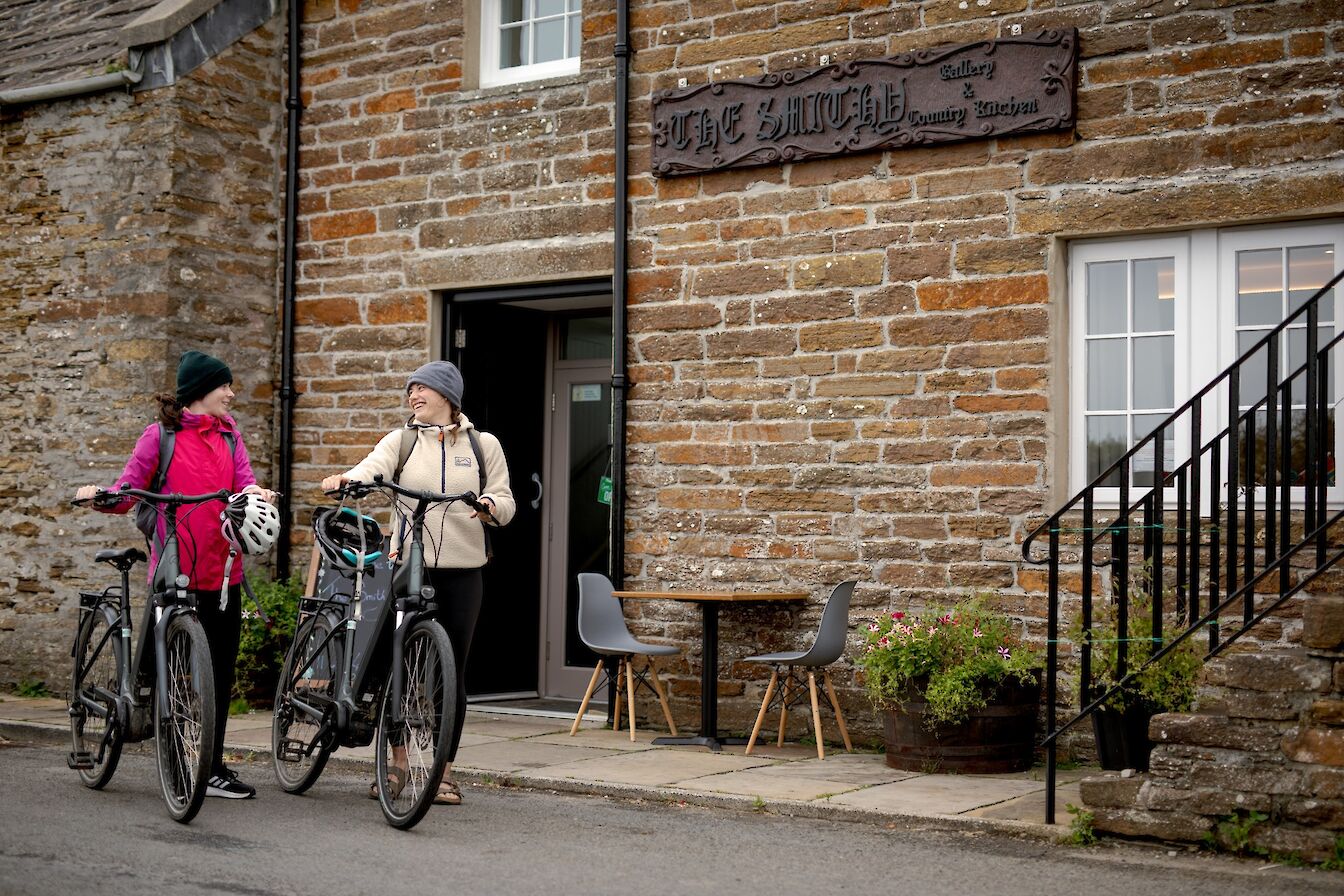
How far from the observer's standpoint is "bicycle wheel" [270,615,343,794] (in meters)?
6.39

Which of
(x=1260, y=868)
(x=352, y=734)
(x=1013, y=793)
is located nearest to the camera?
(x=1260, y=868)

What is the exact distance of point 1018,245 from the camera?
26.3 feet

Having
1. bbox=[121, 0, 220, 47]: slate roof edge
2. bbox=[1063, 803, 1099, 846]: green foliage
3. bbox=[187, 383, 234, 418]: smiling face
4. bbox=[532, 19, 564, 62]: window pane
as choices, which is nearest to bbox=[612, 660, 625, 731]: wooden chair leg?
bbox=[187, 383, 234, 418]: smiling face

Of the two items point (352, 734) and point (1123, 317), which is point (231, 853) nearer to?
point (352, 734)

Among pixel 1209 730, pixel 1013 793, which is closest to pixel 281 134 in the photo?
pixel 1013 793

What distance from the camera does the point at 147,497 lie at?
625 cm

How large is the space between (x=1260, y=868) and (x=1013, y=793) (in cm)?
153

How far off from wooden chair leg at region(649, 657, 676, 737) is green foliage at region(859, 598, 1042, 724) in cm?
133

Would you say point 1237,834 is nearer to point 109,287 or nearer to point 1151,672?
point 1151,672

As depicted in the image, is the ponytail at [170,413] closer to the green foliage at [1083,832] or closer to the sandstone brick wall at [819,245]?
the sandstone brick wall at [819,245]

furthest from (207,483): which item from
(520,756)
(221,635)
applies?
(520,756)

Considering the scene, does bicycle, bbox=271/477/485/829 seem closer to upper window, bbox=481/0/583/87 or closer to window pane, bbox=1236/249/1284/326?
window pane, bbox=1236/249/1284/326

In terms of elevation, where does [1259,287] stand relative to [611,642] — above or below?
above

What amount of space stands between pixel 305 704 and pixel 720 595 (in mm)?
2457
